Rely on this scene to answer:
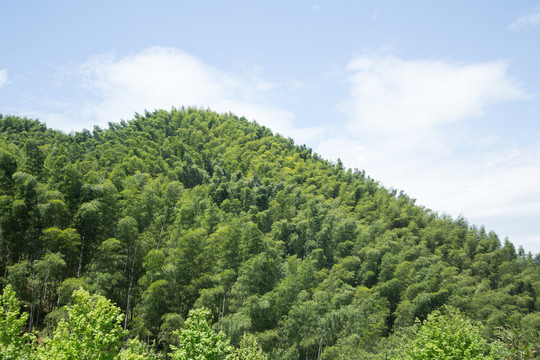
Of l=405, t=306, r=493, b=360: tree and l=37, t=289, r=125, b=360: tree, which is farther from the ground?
l=37, t=289, r=125, b=360: tree

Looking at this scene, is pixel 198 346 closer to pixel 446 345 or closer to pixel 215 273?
pixel 446 345

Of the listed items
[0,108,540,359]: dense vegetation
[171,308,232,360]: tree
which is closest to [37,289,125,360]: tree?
[0,108,540,359]: dense vegetation

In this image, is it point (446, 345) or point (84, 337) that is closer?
point (84, 337)

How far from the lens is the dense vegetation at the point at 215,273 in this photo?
2214 cm

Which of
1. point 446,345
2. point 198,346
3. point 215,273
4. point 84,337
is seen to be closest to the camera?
point 198,346

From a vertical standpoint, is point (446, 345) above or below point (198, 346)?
below

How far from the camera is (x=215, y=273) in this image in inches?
1449

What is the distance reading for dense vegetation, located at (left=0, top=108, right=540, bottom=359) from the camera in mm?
22141

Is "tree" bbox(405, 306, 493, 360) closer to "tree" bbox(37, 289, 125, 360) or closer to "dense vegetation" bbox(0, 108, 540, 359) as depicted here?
"dense vegetation" bbox(0, 108, 540, 359)

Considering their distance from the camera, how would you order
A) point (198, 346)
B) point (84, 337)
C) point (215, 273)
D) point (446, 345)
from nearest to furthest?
point (198, 346) < point (84, 337) < point (446, 345) < point (215, 273)

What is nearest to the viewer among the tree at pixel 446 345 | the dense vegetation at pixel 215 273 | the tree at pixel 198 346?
the tree at pixel 198 346

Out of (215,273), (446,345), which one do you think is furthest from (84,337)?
(215,273)

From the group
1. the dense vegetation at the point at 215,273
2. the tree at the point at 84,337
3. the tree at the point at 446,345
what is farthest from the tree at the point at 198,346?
the tree at the point at 446,345

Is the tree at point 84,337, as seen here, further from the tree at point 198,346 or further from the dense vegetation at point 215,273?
the tree at point 198,346
